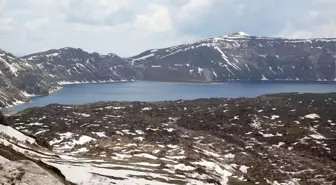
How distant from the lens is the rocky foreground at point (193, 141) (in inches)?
2115

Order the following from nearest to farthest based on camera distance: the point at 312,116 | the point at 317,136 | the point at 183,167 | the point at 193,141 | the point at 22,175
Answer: the point at 22,175, the point at 183,167, the point at 193,141, the point at 317,136, the point at 312,116

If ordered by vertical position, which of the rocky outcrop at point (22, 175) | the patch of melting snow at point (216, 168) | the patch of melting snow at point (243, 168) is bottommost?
the patch of melting snow at point (243, 168)

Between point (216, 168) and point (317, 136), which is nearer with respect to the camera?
point (216, 168)

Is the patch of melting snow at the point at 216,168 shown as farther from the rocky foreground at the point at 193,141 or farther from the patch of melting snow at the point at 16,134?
the patch of melting snow at the point at 16,134

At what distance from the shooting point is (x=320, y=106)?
150875 mm

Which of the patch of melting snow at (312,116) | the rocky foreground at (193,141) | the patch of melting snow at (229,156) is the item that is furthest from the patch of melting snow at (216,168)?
the patch of melting snow at (312,116)

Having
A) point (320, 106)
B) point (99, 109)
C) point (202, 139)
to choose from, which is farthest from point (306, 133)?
point (99, 109)

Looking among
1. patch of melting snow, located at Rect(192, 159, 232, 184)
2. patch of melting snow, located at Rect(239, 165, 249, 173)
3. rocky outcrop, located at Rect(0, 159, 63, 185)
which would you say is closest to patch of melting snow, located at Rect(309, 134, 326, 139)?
patch of melting snow, located at Rect(239, 165, 249, 173)

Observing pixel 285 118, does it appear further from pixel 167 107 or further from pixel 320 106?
pixel 167 107

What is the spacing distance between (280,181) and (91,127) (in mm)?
61071

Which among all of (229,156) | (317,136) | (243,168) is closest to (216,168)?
(243,168)

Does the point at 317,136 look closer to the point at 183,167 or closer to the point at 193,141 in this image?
the point at 193,141

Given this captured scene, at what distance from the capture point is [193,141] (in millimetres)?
98125

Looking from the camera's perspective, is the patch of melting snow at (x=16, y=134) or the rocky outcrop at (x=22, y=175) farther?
the patch of melting snow at (x=16, y=134)
